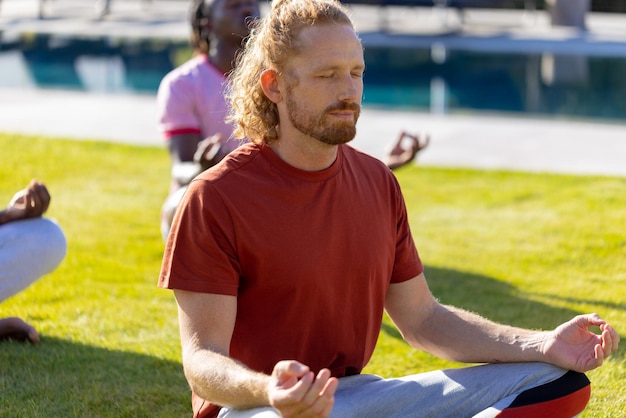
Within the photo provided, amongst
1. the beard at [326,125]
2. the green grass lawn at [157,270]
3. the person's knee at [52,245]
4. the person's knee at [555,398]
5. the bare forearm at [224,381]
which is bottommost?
the green grass lawn at [157,270]

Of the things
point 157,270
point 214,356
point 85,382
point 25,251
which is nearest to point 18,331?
point 25,251

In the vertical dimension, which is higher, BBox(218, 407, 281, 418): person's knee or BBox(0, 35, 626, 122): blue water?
BBox(218, 407, 281, 418): person's knee

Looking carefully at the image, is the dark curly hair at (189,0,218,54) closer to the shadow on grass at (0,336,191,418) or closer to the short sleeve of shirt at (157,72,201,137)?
the short sleeve of shirt at (157,72,201,137)

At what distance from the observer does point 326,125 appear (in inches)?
108

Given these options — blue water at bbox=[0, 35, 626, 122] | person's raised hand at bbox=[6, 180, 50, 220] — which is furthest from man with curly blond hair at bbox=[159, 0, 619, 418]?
blue water at bbox=[0, 35, 626, 122]

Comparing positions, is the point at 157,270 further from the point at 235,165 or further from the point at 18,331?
the point at 235,165

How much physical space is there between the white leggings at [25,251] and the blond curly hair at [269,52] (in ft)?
4.33

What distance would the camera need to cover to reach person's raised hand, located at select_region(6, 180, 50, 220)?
3955 mm

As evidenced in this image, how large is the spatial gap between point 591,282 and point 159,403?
91.7 inches

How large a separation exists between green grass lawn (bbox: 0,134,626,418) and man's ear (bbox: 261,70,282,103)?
1305mm

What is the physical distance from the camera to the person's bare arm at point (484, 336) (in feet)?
9.25

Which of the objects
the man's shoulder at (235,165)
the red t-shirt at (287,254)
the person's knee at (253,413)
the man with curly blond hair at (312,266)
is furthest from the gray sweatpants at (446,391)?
the man's shoulder at (235,165)

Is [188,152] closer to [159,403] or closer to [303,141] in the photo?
[159,403]

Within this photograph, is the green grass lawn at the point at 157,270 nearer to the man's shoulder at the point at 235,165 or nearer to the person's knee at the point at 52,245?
the person's knee at the point at 52,245
